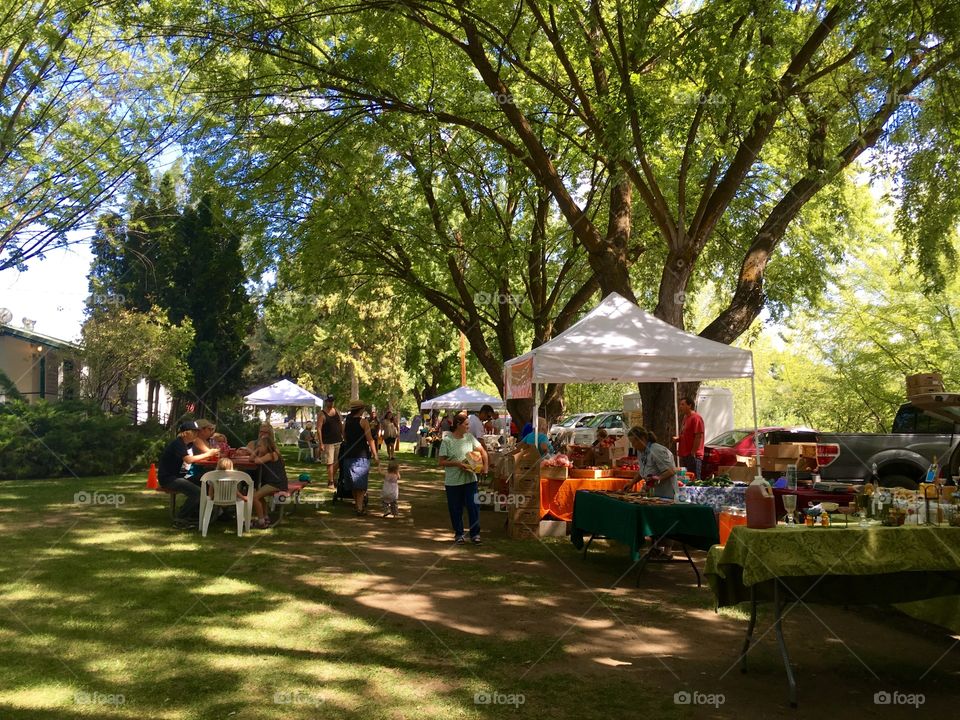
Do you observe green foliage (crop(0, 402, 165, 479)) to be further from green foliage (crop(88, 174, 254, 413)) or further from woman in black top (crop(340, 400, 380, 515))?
woman in black top (crop(340, 400, 380, 515))

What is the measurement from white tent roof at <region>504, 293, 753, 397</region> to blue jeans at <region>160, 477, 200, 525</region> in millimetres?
4991

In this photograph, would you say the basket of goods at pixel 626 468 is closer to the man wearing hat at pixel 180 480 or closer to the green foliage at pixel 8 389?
the man wearing hat at pixel 180 480

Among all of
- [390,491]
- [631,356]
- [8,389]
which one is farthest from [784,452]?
[8,389]

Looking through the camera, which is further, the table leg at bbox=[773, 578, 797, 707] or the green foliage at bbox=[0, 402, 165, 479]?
the green foliage at bbox=[0, 402, 165, 479]

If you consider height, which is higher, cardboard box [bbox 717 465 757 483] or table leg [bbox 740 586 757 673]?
cardboard box [bbox 717 465 757 483]

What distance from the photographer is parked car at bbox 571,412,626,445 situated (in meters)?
28.7

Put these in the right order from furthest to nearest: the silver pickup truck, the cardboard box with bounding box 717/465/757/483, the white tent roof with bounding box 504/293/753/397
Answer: the silver pickup truck → the cardboard box with bounding box 717/465/757/483 → the white tent roof with bounding box 504/293/753/397

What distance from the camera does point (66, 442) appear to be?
1922cm

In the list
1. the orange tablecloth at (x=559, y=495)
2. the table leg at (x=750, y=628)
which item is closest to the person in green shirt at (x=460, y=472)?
the orange tablecloth at (x=559, y=495)

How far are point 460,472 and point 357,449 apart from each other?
3013mm

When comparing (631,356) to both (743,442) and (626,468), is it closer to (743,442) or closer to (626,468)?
(626,468)

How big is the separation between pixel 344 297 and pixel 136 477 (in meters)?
7.11

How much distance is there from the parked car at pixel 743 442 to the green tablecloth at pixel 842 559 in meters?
9.57

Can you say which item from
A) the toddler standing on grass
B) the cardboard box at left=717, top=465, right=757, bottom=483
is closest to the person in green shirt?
the toddler standing on grass
